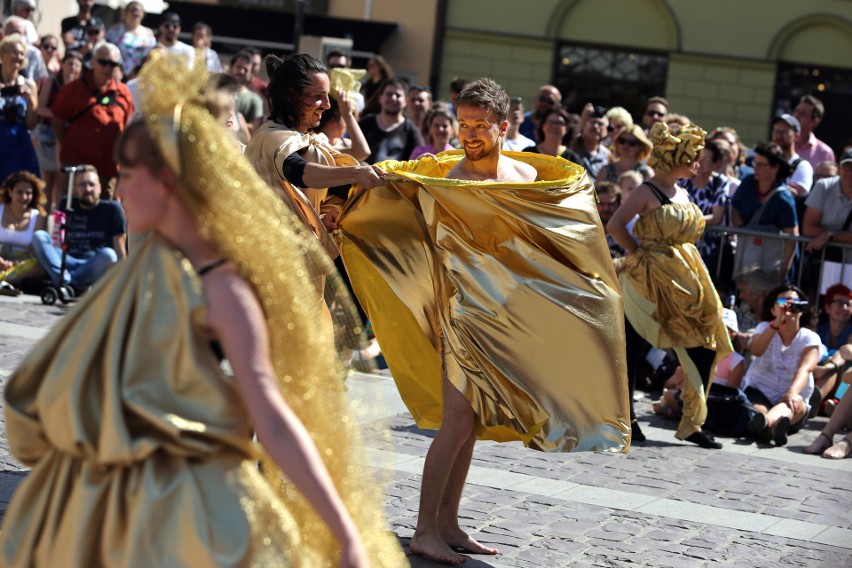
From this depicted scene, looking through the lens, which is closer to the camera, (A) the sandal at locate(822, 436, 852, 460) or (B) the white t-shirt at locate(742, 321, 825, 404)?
(A) the sandal at locate(822, 436, 852, 460)

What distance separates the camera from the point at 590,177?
10867 millimetres

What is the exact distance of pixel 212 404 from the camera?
2688 mm

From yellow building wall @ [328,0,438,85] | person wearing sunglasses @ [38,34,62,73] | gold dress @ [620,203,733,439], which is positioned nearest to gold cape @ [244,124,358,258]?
gold dress @ [620,203,733,439]

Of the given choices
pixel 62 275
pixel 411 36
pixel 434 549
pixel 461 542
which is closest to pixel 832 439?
pixel 461 542

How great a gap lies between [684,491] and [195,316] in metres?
4.83

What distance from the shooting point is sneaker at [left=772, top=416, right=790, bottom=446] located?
8.79 metres

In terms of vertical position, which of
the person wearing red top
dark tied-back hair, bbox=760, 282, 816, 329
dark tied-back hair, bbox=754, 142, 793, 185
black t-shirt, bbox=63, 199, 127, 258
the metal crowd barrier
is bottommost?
black t-shirt, bbox=63, 199, 127, 258

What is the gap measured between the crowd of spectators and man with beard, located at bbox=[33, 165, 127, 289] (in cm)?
1

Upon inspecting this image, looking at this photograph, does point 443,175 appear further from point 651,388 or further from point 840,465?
point 651,388

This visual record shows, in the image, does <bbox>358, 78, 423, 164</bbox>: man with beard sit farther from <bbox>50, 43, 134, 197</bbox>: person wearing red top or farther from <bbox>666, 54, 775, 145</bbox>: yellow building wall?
<bbox>666, 54, 775, 145</bbox>: yellow building wall

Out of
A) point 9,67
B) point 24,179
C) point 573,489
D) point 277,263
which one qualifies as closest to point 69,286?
point 24,179

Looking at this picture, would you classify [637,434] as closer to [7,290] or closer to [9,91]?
[7,290]

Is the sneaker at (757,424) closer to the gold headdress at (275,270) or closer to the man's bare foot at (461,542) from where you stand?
the man's bare foot at (461,542)

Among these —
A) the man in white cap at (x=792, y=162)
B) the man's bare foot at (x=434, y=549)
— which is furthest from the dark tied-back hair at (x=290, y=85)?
the man in white cap at (x=792, y=162)
